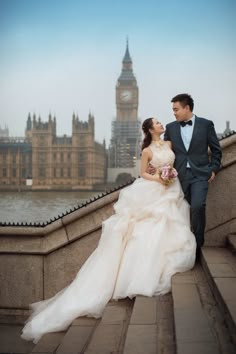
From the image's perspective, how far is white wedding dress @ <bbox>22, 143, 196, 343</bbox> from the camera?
3.28 metres

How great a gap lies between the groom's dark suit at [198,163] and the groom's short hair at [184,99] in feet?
0.54

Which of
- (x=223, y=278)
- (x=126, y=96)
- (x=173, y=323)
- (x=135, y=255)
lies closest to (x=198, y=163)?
(x=135, y=255)

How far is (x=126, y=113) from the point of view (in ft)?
265

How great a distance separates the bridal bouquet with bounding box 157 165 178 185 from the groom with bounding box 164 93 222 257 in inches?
6.5

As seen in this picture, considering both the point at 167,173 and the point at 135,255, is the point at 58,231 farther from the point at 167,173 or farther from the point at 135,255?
the point at 167,173

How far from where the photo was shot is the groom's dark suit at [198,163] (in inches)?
150

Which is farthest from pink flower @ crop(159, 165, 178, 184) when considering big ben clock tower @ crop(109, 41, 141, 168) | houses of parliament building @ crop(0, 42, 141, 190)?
big ben clock tower @ crop(109, 41, 141, 168)

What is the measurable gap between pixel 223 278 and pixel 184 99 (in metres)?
1.93

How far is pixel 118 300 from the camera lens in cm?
334

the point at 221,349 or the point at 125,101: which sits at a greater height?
the point at 125,101

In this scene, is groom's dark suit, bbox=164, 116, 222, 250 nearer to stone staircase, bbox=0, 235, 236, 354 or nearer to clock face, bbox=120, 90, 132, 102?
stone staircase, bbox=0, 235, 236, 354

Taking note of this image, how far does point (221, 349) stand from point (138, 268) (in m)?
1.36

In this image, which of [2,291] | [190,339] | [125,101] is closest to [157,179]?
[190,339]

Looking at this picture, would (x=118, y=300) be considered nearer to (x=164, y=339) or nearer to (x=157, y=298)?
(x=157, y=298)
